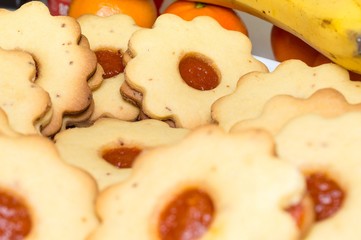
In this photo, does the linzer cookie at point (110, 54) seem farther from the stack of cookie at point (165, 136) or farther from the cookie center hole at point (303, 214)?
the cookie center hole at point (303, 214)

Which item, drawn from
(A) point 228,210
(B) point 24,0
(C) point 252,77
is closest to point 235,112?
(C) point 252,77

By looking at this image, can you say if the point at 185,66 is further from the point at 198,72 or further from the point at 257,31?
the point at 257,31

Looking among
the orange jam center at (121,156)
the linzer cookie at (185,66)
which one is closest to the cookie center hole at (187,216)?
the orange jam center at (121,156)

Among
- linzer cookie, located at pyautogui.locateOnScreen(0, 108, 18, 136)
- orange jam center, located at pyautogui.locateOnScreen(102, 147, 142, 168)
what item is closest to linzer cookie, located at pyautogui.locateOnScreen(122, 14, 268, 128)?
orange jam center, located at pyautogui.locateOnScreen(102, 147, 142, 168)

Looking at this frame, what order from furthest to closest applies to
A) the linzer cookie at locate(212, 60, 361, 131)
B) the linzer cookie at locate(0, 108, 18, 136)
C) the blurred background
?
the blurred background
the linzer cookie at locate(212, 60, 361, 131)
the linzer cookie at locate(0, 108, 18, 136)

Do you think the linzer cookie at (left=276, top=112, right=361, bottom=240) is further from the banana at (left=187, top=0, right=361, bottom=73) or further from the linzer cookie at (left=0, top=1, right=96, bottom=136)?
the linzer cookie at (left=0, top=1, right=96, bottom=136)

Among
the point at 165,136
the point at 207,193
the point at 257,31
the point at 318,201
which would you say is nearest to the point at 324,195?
the point at 318,201
